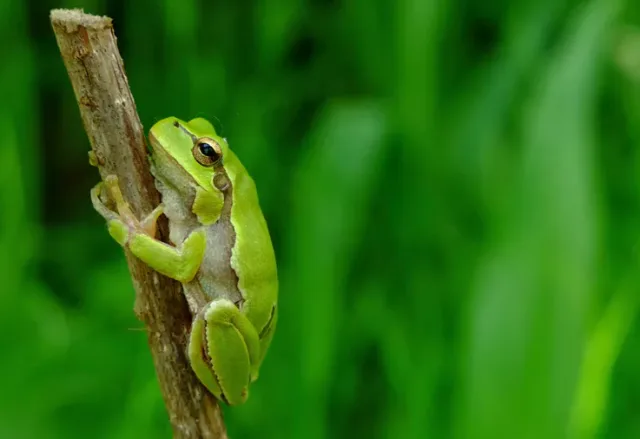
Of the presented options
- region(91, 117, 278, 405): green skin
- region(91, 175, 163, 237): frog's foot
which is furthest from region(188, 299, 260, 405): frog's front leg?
region(91, 175, 163, 237): frog's foot

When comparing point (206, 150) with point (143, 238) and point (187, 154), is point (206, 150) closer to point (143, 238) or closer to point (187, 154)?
point (187, 154)

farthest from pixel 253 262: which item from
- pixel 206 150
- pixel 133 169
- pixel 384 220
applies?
pixel 384 220

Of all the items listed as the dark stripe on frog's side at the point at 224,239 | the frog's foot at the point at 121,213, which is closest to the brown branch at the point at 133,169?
the frog's foot at the point at 121,213

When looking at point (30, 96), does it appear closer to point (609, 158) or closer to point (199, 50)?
point (199, 50)

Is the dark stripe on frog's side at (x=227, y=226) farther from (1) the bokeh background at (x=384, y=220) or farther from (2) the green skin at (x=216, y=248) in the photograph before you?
(1) the bokeh background at (x=384, y=220)

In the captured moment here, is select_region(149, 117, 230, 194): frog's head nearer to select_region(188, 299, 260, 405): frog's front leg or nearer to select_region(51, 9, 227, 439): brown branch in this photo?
select_region(51, 9, 227, 439): brown branch

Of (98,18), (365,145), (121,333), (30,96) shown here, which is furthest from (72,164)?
(98,18)
